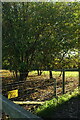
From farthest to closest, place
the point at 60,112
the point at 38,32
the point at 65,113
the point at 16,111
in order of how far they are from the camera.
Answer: the point at 38,32 < the point at 60,112 < the point at 65,113 < the point at 16,111

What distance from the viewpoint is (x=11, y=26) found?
5570 millimetres

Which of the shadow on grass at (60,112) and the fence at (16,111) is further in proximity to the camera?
the shadow on grass at (60,112)

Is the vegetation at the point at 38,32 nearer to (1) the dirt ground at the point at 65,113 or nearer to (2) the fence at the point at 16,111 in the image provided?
(1) the dirt ground at the point at 65,113

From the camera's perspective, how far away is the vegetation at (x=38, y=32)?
5.26 metres

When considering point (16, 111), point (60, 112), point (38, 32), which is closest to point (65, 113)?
point (60, 112)

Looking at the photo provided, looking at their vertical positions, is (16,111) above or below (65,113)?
above

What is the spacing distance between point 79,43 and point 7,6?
2.97 meters

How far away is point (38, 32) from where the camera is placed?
5.62m

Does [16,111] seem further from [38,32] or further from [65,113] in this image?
[38,32]

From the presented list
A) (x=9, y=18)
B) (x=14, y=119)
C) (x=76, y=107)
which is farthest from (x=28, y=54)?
(x=14, y=119)

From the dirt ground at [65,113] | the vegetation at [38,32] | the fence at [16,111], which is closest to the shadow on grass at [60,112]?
the dirt ground at [65,113]

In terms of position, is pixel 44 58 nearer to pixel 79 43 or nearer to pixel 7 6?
pixel 79 43

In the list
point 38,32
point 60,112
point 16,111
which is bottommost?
point 60,112

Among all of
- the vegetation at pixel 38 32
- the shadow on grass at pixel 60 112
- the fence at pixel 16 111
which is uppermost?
the vegetation at pixel 38 32
